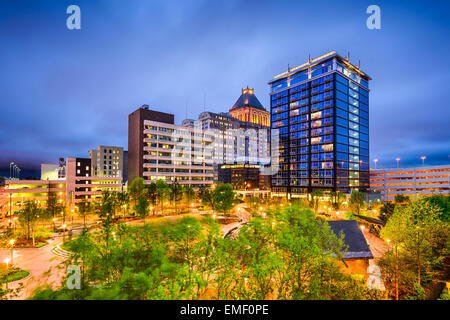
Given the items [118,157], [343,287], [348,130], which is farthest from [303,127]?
[118,157]

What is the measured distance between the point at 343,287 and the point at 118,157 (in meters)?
146

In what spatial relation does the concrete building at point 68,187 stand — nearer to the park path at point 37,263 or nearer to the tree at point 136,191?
the tree at point 136,191

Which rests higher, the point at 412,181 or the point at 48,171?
the point at 48,171

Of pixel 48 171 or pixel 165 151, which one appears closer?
pixel 48 171

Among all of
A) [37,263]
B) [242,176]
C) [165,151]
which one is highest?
[165,151]

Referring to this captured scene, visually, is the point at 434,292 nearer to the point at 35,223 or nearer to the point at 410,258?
the point at 410,258

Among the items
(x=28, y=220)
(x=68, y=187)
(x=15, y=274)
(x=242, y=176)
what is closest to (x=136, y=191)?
(x=68, y=187)

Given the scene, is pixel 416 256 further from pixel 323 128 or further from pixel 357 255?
pixel 323 128

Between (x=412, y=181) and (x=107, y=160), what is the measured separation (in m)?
170

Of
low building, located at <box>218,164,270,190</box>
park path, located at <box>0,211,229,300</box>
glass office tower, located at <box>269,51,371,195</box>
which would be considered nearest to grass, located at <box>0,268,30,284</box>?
park path, located at <box>0,211,229,300</box>

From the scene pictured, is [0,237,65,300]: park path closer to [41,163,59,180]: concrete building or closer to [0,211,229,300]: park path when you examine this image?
[0,211,229,300]: park path

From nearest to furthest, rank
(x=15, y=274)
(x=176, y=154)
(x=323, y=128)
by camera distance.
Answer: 1. (x=15, y=274)
2. (x=176, y=154)
3. (x=323, y=128)

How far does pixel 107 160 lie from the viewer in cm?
13350

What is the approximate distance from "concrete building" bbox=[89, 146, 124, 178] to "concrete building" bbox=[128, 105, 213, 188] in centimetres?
5622
